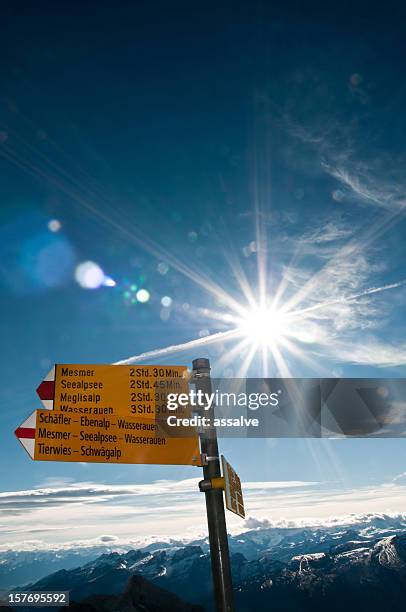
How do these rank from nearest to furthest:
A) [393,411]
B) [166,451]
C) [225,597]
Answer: [225,597]
[166,451]
[393,411]

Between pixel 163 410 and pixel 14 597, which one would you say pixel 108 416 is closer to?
pixel 163 410

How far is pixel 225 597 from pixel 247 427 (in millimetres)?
2311

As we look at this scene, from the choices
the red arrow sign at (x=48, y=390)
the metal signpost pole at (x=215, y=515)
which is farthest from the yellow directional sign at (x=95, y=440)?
the metal signpost pole at (x=215, y=515)

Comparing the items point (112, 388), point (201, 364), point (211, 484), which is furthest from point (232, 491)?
point (112, 388)

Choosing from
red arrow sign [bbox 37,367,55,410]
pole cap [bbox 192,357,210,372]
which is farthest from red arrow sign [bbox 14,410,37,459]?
pole cap [bbox 192,357,210,372]

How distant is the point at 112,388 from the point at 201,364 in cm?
133

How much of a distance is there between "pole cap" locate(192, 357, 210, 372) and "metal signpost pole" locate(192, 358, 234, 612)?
0.17 feet

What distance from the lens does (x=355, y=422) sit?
7617mm

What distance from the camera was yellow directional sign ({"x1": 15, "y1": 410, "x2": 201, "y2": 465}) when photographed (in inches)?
232

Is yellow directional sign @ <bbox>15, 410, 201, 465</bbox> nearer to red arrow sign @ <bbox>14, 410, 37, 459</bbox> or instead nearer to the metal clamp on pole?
red arrow sign @ <bbox>14, 410, 37, 459</bbox>

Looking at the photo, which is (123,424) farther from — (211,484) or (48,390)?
(211,484)

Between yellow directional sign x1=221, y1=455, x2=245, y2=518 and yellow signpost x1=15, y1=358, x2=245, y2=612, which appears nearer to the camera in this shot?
yellow directional sign x1=221, y1=455, x2=245, y2=518

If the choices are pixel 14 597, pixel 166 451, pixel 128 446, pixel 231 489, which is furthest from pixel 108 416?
pixel 14 597

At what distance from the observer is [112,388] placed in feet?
20.3
